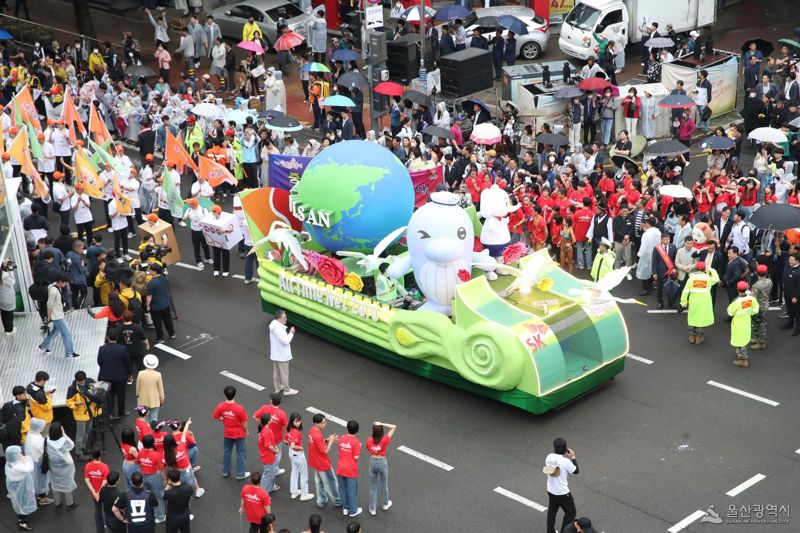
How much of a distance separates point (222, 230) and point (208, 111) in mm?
6226

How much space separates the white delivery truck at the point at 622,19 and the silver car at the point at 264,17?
7.50 meters

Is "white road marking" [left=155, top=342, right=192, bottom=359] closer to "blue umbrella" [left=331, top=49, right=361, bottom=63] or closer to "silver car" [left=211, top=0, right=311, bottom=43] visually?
"blue umbrella" [left=331, top=49, right=361, bottom=63]

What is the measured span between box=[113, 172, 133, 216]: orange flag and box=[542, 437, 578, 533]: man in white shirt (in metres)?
11.7

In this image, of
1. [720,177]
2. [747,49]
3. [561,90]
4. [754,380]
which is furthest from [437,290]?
[747,49]

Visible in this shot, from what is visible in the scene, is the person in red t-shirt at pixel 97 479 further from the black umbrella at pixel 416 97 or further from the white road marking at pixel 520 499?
the black umbrella at pixel 416 97

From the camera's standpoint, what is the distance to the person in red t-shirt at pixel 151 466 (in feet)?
51.0

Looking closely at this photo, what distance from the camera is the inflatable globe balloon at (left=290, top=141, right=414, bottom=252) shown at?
64.5ft

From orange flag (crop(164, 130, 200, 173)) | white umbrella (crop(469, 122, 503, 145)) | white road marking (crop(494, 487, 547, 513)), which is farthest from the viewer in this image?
white umbrella (crop(469, 122, 503, 145))


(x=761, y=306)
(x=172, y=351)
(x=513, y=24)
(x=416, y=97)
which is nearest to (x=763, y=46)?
(x=513, y=24)

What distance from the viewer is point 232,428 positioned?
16562mm

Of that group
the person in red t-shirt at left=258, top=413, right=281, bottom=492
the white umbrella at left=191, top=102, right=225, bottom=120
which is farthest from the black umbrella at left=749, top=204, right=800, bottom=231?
the white umbrella at left=191, top=102, right=225, bottom=120

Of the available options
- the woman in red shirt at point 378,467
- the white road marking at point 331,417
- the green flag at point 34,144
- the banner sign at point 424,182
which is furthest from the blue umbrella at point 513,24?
the woman in red shirt at point 378,467

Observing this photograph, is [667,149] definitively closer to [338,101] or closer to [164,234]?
[338,101]

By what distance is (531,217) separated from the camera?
23328 mm
